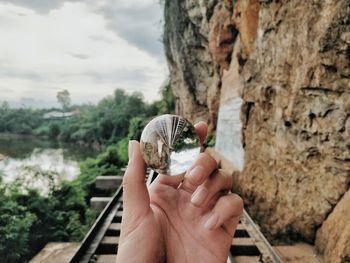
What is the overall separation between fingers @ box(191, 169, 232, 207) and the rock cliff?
203cm

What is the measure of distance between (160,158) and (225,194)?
39 cm

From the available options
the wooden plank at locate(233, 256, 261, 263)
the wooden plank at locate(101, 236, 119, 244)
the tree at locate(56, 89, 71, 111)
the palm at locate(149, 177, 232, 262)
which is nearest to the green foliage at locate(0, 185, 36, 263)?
the wooden plank at locate(101, 236, 119, 244)

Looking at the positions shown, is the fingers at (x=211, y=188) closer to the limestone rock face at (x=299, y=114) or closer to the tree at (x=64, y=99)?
the limestone rock face at (x=299, y=114)

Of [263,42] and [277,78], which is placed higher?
[263,42]

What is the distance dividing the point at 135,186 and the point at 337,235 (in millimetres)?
2529

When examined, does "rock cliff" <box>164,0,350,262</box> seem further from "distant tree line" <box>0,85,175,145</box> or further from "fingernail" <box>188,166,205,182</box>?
"distant tree line" <box>0,85,175,145</box>

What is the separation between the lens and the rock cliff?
3064mm

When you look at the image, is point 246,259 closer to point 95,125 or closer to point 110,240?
point 110,240

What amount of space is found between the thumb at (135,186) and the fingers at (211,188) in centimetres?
23

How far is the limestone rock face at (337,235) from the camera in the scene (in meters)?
2.74

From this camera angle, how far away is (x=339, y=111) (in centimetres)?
304

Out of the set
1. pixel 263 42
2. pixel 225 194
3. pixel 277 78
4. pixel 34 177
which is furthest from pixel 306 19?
pixel 34 177

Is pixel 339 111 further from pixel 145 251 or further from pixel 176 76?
pixel 176 76

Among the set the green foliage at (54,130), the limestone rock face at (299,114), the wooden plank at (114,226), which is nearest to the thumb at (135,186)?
the limestone rock face at (299,114)
